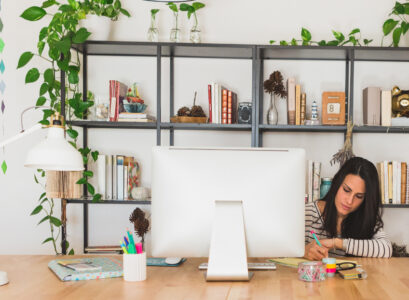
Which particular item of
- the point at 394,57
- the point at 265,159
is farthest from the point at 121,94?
the point at 394,57

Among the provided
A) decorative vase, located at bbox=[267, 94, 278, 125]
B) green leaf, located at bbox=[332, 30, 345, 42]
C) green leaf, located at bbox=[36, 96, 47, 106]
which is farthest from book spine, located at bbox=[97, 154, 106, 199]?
green leaf, located at bbox=[332, 30, 345, 42]

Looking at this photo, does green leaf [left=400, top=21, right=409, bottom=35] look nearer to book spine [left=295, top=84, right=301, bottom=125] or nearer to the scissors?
book spine [left=295, top=84, right=301, bottom=125]

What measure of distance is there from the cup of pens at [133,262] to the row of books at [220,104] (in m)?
1.59

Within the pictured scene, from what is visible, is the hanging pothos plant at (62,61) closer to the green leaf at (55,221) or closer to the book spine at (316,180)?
the green leaf at (55,221)

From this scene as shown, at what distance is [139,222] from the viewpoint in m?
3.19

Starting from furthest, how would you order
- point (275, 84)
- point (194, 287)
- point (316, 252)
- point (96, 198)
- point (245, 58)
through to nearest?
point (245, 58)
point (275, 84)
point (96, 198)
point (316, 252)
point (194, 287)

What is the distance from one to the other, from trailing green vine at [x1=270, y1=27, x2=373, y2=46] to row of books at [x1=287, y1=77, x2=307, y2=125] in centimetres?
31

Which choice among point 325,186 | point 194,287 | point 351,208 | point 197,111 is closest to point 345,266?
point 194,287

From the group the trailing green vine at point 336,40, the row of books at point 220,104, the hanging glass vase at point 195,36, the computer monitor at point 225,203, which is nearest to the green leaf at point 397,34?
the trailing green vine at point 336,40

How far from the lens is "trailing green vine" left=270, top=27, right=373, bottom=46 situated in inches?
128

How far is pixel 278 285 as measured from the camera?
1.66 meters

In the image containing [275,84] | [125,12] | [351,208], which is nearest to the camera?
[351,208]

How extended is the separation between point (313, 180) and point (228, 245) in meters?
1.62

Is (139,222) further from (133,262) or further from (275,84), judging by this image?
(133,262)
